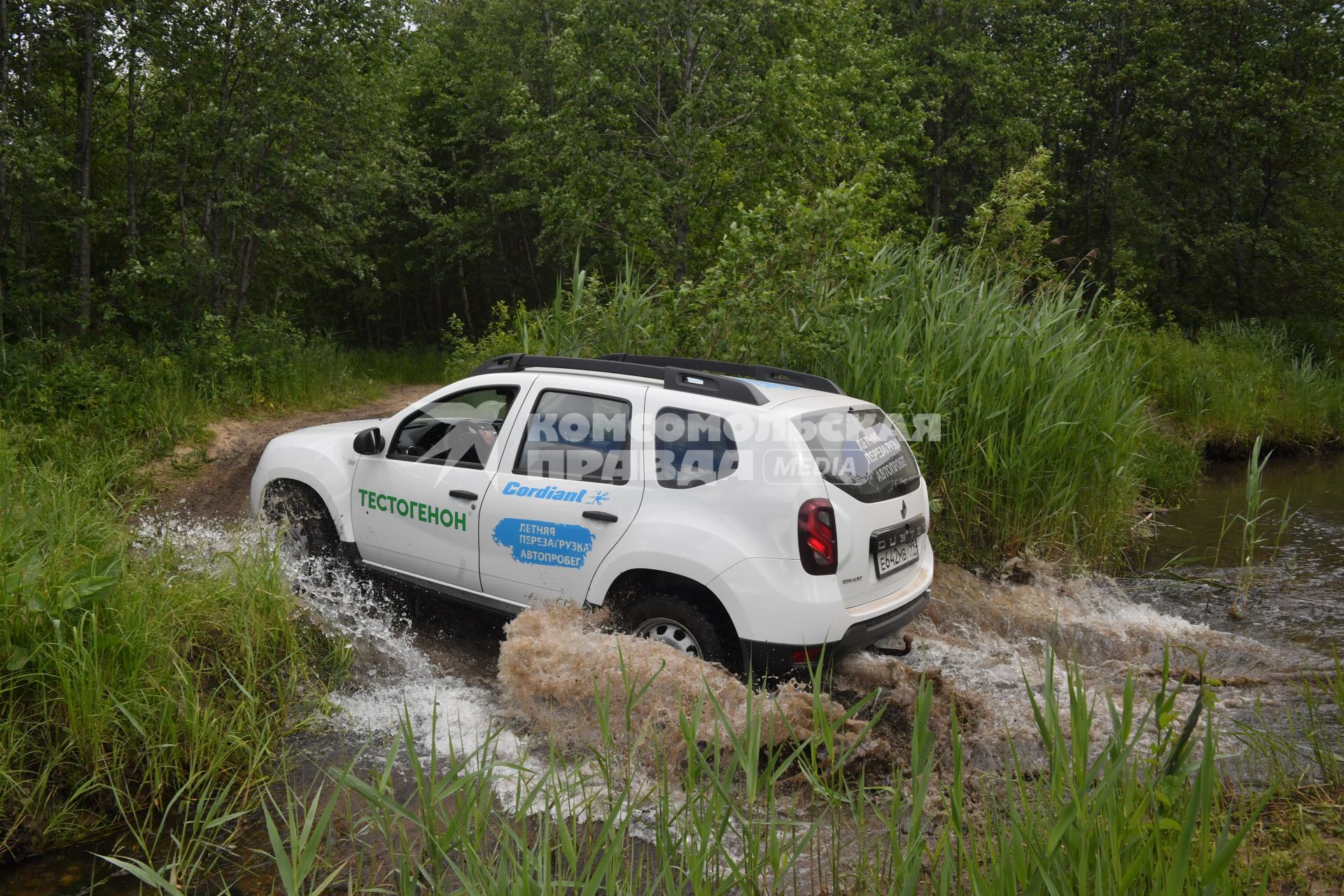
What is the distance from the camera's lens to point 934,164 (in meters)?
26.5

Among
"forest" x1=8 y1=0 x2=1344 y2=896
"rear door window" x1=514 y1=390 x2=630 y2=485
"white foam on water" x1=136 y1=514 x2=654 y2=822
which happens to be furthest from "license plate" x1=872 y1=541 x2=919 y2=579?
"white foam on water" x1=136 y1=514 x2=654 y2=822

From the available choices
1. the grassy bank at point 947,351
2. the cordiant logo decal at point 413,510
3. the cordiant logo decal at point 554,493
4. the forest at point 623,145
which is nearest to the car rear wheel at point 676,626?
the cordiant logo decal at point 554,493

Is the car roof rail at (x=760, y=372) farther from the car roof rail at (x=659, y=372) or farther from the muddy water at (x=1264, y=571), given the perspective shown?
the muddy water at (x=1264, y=571)

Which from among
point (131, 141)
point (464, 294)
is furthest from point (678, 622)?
point (464, 294)

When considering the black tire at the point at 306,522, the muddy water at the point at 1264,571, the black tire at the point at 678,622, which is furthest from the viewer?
the muddy water at the point at 1264,571

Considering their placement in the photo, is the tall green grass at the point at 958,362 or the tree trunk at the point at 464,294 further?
the tree trunk at the point at 464,294

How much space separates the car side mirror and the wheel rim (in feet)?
7.05

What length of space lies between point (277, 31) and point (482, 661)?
36.5 feet

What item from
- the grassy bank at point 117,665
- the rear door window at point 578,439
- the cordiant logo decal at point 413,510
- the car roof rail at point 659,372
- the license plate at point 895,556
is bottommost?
the grassy bank at point 117,665

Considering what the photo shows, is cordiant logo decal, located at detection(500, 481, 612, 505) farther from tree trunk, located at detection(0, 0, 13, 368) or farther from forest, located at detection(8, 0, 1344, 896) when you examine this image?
tree trunk, located at detection(0, 0, 13, 368)

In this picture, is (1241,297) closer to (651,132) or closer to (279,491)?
(651,132)

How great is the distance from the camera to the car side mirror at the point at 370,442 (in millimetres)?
5898

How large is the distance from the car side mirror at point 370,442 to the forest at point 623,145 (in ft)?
12.7

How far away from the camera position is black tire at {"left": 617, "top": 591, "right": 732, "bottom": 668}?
15.0 feet
